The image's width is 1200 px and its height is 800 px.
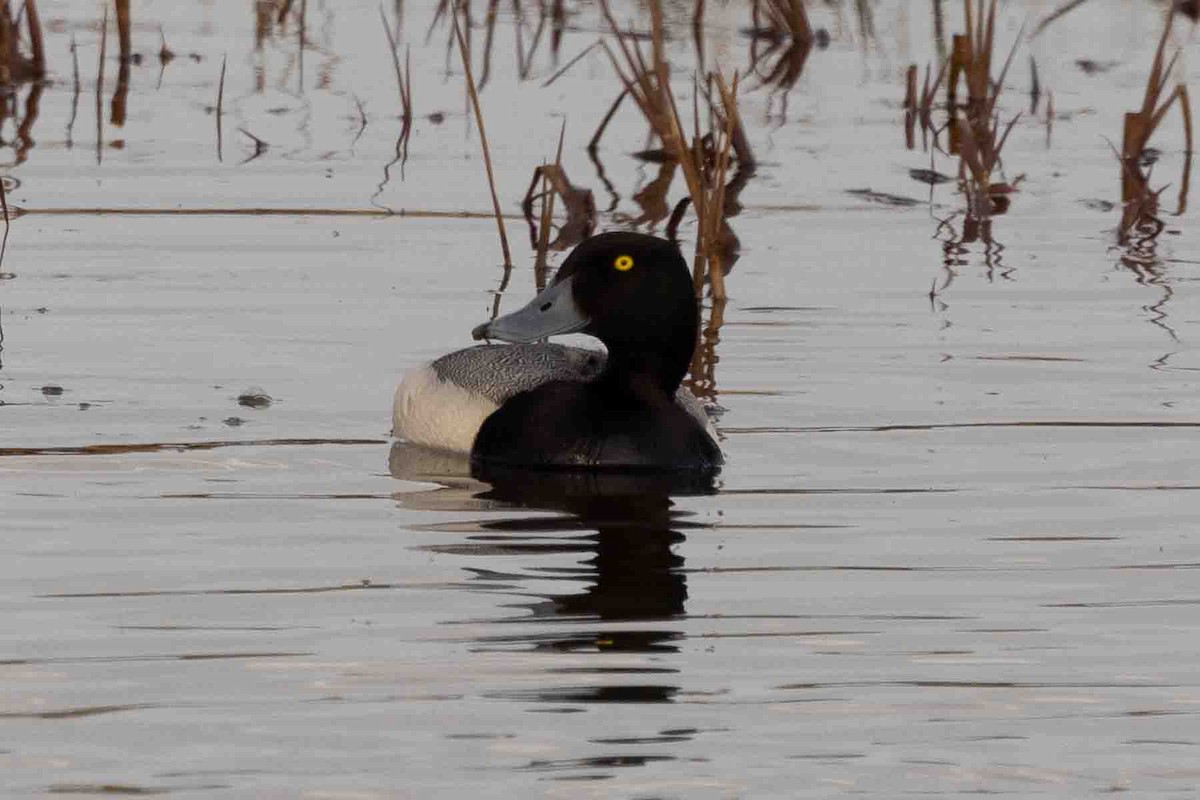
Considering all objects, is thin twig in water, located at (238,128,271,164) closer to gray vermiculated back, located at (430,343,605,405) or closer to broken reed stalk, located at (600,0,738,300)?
broken reed stalk, located at (600,0,738,300)

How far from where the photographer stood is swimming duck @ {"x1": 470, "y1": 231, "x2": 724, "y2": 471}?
870 centimetres

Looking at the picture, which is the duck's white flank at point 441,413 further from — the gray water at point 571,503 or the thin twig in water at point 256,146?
the thin twig in water at point 256,146

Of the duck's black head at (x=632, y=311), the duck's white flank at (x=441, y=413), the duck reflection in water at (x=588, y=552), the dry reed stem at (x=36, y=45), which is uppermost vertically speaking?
the dry reed stem at (x=36, y=45)

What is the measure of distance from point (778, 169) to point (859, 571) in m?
7.59

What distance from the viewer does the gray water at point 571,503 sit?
18.0ft

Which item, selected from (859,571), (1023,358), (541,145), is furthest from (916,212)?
(859,571)

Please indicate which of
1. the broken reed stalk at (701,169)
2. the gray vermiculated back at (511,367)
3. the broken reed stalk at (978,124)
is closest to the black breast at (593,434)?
the gray vermiculated back at (511,367)

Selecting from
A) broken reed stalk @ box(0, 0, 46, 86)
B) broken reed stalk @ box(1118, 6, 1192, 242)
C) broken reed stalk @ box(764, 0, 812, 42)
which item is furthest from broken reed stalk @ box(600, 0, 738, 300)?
broken reed stalk @ box(764, 0, 812, 42)

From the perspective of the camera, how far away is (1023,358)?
10.2m

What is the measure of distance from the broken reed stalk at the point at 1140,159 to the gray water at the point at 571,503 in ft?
0.67

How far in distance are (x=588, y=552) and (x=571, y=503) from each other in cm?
78

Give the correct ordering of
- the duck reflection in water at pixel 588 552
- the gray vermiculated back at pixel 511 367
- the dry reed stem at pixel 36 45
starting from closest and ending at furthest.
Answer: the duck reflection in water at pixel 588 552, the gray vermiculated back at pixel 511 367, the dry reed stem at pixel 36 45

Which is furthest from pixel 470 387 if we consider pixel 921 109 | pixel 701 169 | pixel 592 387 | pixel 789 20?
pixel 789 20

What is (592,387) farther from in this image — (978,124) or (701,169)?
(978,124)
